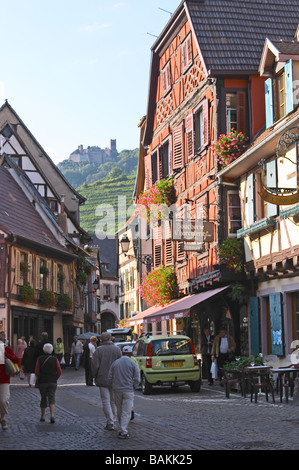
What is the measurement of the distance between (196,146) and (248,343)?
798 centimetres

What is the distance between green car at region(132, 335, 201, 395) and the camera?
894 inches

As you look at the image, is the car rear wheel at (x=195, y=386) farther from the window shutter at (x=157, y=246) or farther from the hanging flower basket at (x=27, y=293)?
the hanging flower basket at (x=27, y=293)

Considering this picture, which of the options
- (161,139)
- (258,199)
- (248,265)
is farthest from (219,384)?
(161,139)

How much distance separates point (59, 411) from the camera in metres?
17.9

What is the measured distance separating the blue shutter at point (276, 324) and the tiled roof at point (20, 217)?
728 inches

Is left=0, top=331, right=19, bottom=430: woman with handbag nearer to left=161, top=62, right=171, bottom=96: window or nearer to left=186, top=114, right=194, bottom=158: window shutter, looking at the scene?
left=186, top=114, right=194, bottom=158: window shutter

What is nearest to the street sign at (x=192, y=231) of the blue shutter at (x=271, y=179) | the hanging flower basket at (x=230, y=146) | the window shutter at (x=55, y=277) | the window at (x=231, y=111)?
→ the hanging flower basket at (x=230, y=146)

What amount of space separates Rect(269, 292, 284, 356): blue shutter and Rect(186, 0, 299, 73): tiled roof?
8627 mm

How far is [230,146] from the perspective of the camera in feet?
88.4

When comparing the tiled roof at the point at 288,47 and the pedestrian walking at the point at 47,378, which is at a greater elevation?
the tiled roof at the point at 288,47

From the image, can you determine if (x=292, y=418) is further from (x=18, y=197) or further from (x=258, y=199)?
(x=18, y=197)

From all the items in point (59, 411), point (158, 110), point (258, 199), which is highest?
point (158, 110)

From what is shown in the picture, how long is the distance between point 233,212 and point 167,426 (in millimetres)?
14030

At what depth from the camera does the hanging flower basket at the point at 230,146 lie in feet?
87.9
